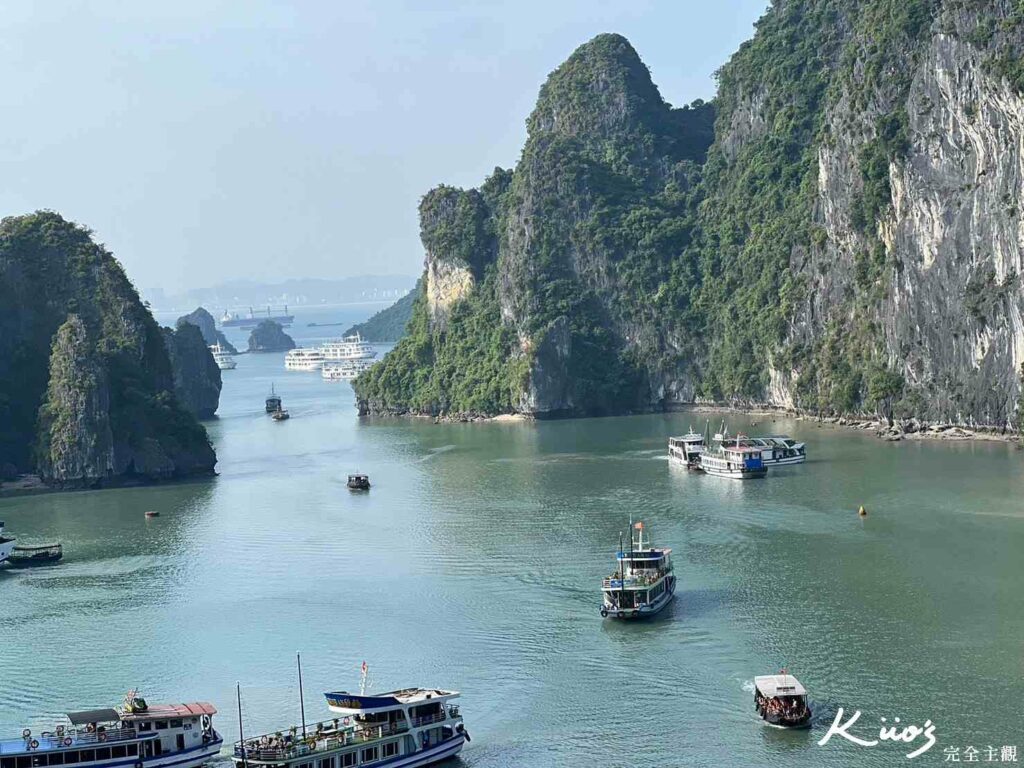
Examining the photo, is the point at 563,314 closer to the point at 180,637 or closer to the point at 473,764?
the point at 180,637

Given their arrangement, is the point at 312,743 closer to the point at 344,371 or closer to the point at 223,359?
the point at 344,371

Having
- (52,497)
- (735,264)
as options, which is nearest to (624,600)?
(52,497)

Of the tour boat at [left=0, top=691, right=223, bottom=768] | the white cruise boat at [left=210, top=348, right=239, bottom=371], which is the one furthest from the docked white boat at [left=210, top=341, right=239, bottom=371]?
the tour boat at [left=0, top=691, right=223, bottom=768]

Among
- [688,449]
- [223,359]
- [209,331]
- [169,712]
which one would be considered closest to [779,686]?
[169,712]

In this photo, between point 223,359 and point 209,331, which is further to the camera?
point 209,331

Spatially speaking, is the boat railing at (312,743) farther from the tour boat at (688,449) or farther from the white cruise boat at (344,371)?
the white cruise boat at (344,371)

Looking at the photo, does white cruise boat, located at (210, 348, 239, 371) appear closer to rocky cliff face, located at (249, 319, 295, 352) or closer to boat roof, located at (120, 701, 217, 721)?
rocky cliff face, located at (249, 319, 295, 352)
